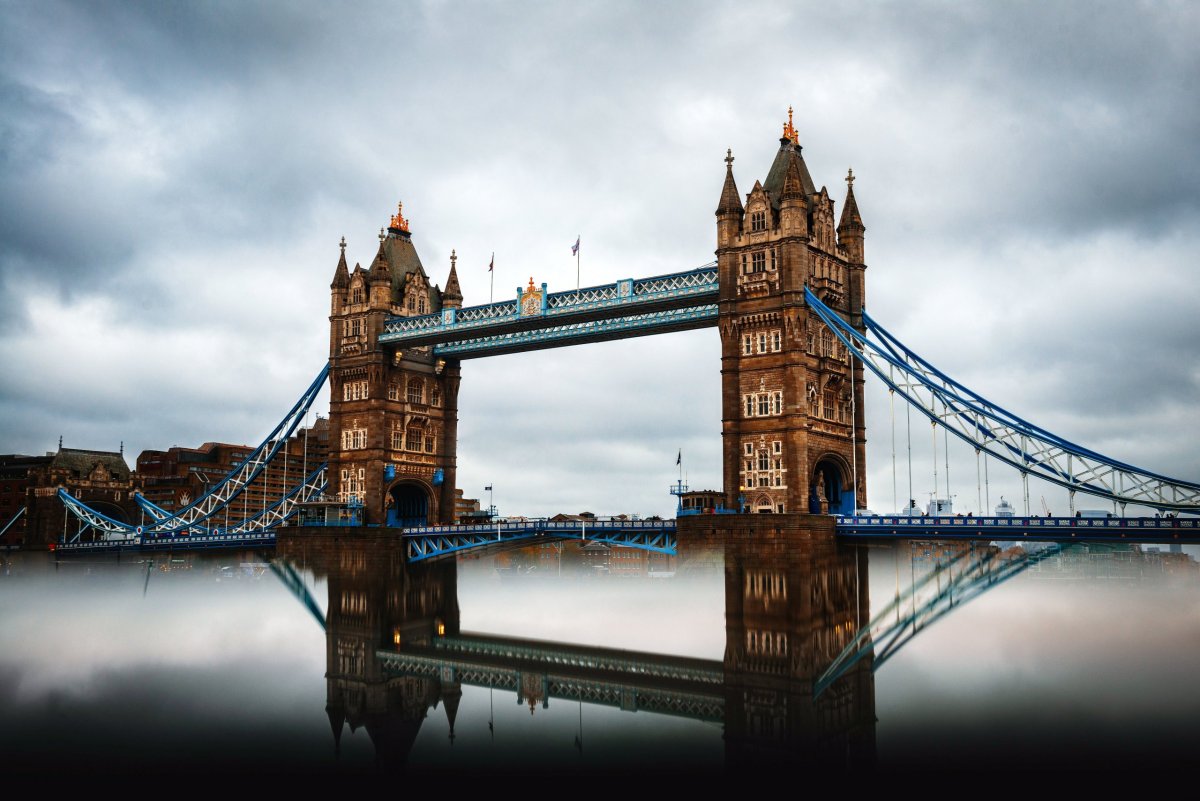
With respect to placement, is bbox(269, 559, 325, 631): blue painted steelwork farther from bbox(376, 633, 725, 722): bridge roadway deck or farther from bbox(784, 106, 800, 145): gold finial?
bbox(784, 106, 800, 145): gold finial

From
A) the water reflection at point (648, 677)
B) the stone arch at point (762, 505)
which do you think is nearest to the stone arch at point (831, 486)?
the stone arch at point (762, 505)

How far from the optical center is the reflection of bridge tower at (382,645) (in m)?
20.9

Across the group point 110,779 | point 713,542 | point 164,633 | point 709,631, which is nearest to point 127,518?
point 713,542

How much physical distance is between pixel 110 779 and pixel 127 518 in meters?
157

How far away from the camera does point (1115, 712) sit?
20.7 meters

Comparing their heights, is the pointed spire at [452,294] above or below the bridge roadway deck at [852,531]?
above

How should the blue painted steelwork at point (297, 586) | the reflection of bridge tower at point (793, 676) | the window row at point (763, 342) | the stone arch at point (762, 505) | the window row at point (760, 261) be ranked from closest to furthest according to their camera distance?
the reflection of bridge tower at point (793, 676) → the blue painted steelwork at point (297, 586) → the stone arch at point (762, 505) → the window row at point (763, 342) → the window row at point (760, 261)

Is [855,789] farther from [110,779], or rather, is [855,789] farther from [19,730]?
[19,730]

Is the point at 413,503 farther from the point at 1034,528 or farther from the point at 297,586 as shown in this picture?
the point at 1034,528

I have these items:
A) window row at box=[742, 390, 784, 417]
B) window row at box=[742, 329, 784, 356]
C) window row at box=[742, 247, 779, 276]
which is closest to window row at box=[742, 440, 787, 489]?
window row at box=[742, 390, 784, 417]

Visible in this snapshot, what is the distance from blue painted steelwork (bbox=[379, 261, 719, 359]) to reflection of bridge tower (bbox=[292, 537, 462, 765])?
2302 centimetres

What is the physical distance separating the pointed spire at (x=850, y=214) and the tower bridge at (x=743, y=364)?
0.53ft

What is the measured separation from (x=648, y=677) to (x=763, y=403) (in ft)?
156

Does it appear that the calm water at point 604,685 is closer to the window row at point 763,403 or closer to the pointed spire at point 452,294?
the window row at point 763,403
